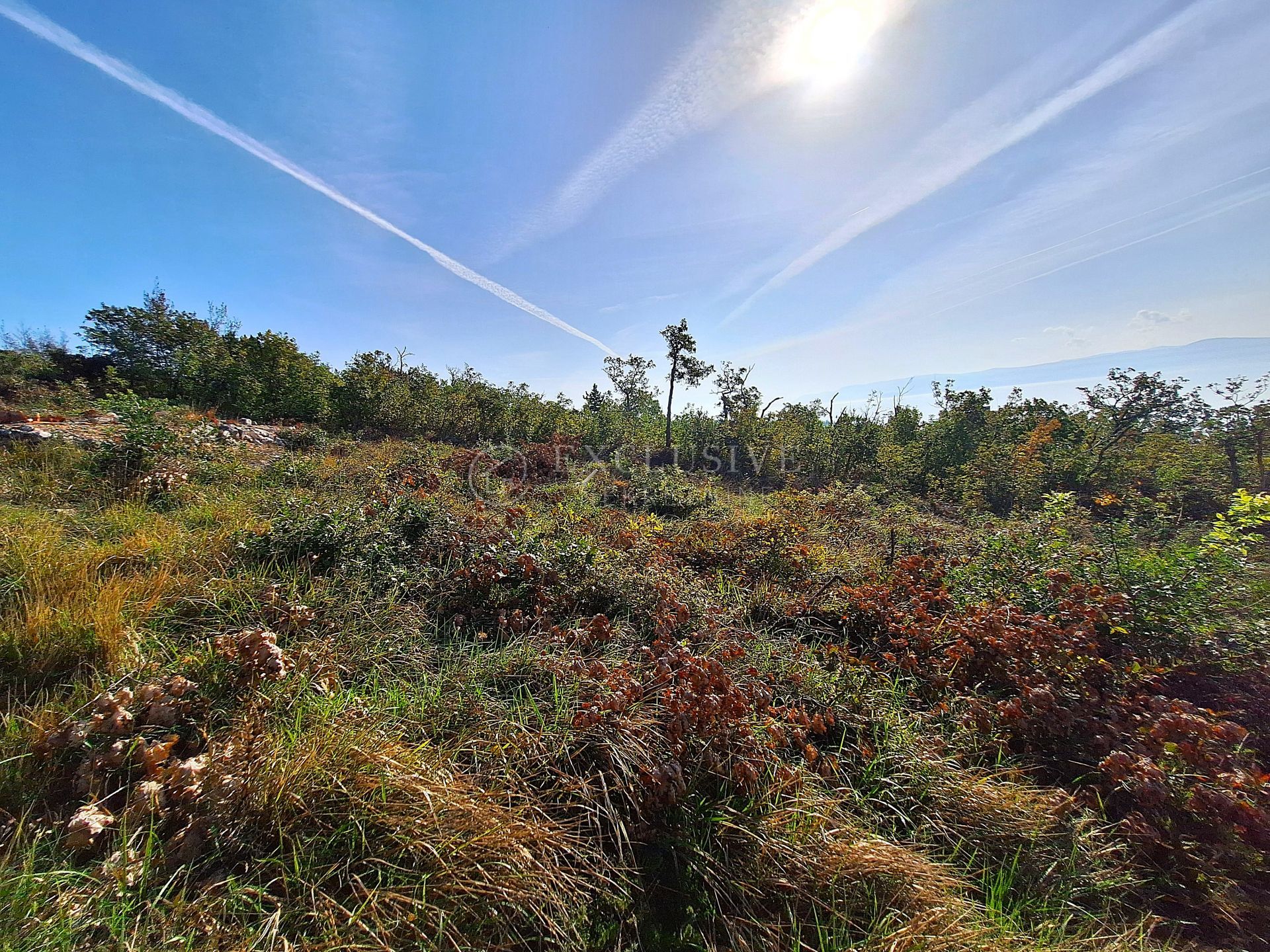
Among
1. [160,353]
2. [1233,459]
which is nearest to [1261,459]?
[1233,459]

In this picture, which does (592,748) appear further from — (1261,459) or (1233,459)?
(1233,459)

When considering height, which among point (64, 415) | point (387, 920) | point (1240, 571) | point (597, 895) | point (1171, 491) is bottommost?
point (597, 895)

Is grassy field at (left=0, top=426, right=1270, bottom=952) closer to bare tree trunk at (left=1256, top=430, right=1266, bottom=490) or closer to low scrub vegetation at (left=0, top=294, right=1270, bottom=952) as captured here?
low scrub vegetation at (left=0, top=294, right=1270, bottom=952)

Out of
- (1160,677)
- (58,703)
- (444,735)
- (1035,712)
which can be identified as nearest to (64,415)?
(58,703)

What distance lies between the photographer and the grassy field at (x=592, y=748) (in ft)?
4.41

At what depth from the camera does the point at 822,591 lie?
3.73 metres

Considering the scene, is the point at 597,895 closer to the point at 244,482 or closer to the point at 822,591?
the point at 822,591

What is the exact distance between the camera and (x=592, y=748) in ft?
6.09

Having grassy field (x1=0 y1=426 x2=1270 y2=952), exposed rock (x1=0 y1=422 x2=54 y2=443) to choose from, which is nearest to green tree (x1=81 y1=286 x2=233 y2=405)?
exposed rock (x1=0 y1=422 x2=54 y2=443)

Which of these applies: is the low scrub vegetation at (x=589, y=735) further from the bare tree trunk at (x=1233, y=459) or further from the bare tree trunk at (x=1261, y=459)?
the bare tree trunk at (x=1233, y=459)

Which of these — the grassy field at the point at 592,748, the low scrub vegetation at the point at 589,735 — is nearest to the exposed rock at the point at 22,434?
the low scrub vegetation at the point at 589,735

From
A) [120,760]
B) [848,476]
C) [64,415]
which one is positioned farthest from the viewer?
[848,476]

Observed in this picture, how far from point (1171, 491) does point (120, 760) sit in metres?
11.0

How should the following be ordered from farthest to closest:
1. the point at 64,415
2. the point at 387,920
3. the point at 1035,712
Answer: the point at 64,415
the point at 1035,712
the point at 387,920
